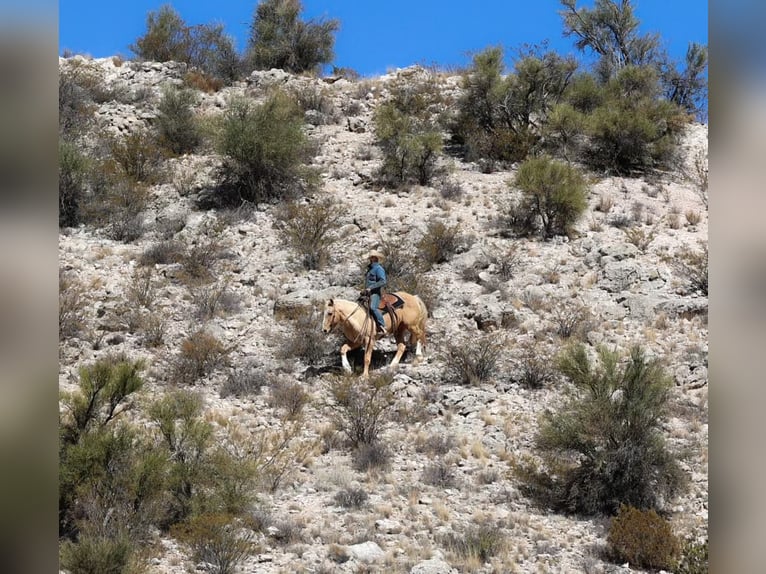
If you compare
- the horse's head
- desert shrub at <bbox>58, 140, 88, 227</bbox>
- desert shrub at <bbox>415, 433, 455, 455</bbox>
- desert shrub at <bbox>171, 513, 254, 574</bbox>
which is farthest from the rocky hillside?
the horse's head

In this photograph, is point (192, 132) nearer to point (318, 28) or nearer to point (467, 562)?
point (318, 28)

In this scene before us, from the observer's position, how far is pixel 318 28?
37.3m

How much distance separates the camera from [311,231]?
2028 centimetres

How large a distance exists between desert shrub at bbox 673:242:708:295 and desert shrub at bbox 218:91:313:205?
10580 mm

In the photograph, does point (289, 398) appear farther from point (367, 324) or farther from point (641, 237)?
point (641, 237)

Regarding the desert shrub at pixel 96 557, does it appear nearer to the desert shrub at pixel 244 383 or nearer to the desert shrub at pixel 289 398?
the desert shrub at pixel 289 398

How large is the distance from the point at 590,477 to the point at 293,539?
4165 millimetres

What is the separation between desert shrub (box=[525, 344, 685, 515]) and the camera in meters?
10.7

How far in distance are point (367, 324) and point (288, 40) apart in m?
25.7

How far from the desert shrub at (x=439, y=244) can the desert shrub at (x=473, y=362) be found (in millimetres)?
4517

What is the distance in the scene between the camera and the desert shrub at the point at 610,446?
1070cm

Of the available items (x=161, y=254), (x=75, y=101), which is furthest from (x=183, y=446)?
(x=75, y=101)
